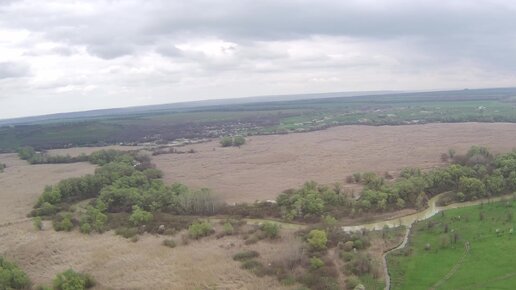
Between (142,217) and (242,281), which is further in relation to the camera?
(142,217)

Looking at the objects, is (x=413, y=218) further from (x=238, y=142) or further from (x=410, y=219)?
(x=238, y=142)

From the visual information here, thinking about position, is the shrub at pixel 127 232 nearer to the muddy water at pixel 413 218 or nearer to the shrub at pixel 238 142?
the muddy water at pixel 413 218

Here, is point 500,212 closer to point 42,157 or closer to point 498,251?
point 498,251

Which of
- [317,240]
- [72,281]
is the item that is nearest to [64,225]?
[72,281]

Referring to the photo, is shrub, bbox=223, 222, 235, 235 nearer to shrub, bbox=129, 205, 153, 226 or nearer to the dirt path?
shrub, bbox=129, 205, 153, 226

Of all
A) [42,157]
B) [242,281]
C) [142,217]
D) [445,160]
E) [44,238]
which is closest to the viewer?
[242,281]

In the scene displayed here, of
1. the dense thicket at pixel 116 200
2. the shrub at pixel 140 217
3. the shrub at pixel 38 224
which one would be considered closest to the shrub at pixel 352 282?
the dense thicket at pixel 116 200

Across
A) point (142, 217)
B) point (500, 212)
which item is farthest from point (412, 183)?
point (142, 217)
